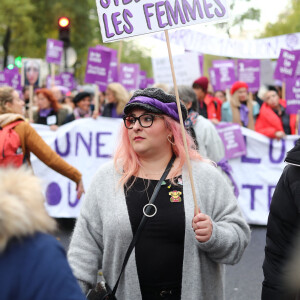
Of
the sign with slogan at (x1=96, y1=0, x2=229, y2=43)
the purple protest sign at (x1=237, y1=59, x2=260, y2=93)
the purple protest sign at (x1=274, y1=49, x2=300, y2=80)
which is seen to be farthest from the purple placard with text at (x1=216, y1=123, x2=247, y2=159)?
the sign with slogan at (x1=96, y1=0, x2=229, y2=43)

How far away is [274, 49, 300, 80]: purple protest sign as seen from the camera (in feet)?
32.6

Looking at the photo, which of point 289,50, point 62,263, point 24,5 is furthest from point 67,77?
point 62,263

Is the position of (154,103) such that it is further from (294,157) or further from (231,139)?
(231,139)

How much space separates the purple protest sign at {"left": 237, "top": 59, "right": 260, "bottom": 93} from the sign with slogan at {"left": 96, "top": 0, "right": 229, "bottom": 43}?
946 centimetres

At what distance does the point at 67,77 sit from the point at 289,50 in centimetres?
978

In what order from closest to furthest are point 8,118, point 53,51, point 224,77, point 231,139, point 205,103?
point 8,118 → point 231,139 → point 205,103 → point 224,77 → point 53,51

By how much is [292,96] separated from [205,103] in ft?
4.91

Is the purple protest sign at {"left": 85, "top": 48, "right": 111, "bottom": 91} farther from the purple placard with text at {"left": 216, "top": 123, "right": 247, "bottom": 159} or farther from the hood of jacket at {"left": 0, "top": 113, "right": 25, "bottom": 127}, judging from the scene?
the hood of jacket at {"left": 0, "top": 113, "right": 25, "bottom": 127}

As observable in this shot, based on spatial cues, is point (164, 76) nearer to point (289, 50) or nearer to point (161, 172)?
point (289, 50)

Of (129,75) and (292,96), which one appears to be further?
(129,75)

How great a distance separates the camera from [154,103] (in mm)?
2967

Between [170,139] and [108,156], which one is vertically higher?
[170,139]

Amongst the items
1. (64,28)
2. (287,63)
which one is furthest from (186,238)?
(64,28)

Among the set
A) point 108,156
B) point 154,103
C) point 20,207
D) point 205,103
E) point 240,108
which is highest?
point 154,103
